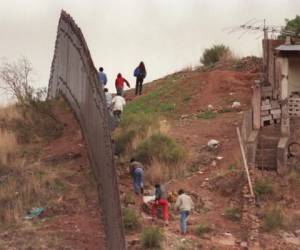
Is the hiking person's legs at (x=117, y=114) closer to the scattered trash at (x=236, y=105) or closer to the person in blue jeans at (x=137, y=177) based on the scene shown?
the person in blue jeans at (x=137, y=177)

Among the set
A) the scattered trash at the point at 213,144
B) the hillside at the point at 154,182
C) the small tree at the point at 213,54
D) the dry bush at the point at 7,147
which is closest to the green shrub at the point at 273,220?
the hillside at the point at 154,182

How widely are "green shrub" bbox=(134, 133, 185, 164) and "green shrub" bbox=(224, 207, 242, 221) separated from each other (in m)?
3.12

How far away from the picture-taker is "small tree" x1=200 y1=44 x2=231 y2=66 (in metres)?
41.1

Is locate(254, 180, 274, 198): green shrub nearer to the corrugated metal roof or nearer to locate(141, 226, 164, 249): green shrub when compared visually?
locate(141, 226, 164, 249): green shrub

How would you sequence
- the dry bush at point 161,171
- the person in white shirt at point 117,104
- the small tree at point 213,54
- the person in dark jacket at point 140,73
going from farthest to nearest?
the small tree at point 213,54, the person in dark jacket at point 140,73, the person in white shirt at point 117,104, the dry bush at point 161,171

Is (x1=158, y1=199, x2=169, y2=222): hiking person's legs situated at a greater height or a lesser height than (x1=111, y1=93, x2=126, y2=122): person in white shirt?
lesser

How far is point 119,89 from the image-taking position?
29562 mm

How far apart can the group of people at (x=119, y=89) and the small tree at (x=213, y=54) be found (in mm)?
6396

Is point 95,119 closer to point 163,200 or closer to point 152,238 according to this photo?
point 152,238

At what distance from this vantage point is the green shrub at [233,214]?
21.7 metres

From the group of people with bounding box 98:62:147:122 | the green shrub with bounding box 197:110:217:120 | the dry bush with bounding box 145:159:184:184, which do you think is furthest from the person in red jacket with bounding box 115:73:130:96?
the dry bush with bounding box 145:159:184:184

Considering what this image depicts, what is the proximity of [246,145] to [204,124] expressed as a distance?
15.7 feet

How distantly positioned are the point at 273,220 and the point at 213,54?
20.7 metres

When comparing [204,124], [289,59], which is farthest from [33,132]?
[289,59]
